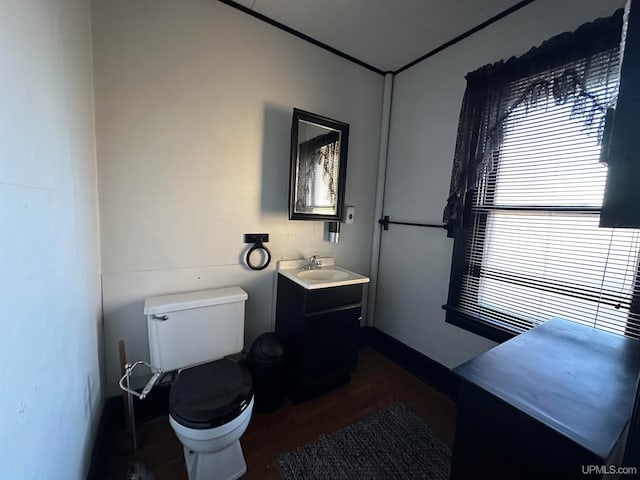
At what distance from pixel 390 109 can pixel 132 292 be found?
244cm

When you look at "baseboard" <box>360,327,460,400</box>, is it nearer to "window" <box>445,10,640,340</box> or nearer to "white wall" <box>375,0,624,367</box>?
"white wall" <box>375,0,624,367</box>

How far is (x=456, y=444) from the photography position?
2.79 ft

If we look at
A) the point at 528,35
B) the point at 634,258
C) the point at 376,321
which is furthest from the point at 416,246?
the point at 528,35

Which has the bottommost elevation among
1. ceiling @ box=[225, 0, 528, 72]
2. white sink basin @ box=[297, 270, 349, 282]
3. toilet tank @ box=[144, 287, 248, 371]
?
toilet tank @ box=[144, 287, 248, 371]

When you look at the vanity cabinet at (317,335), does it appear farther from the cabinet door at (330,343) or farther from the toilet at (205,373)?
the toilet at (205,373)

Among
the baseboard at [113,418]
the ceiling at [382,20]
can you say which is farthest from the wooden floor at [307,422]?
the ceiling at [382,20]

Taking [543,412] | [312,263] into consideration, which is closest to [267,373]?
[312,263]

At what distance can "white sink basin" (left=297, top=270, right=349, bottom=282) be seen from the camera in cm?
202

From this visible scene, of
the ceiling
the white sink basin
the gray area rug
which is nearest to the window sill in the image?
the gray area rug

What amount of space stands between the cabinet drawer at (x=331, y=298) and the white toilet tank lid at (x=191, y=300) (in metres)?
0.43

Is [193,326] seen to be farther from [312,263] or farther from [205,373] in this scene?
[312,263]

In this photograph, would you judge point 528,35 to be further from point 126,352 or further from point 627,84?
point 126,352

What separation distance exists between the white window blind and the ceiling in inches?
22.8

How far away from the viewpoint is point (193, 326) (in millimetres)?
1529
